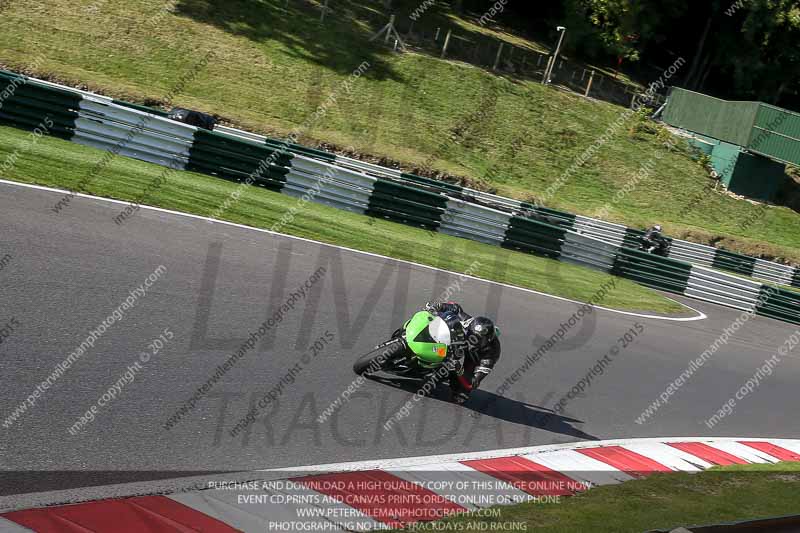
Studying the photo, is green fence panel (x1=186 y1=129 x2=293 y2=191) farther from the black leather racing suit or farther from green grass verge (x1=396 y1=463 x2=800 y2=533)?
green grass verge (x1=396 y1=463 x2=800 y2=533)

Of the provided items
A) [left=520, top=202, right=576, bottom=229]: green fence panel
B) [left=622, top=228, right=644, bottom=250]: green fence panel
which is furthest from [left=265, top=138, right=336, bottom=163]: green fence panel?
[left=622, top=228, right=644, bottom=250]: green fence panel

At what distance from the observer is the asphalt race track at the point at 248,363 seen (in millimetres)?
6590

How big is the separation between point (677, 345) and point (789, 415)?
2830 millimetres

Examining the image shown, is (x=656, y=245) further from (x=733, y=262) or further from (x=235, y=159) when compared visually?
(x=235, y=159)

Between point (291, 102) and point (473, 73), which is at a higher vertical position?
point (473, 73)

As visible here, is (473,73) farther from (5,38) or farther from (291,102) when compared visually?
(5,38)

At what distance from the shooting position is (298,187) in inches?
791

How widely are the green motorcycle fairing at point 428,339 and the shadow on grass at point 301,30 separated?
32.0 metres

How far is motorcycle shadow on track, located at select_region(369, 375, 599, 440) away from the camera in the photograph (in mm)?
9648

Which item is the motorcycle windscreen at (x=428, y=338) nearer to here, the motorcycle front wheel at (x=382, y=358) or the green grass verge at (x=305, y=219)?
the motorcycle front wheel at (x=382, y=358)

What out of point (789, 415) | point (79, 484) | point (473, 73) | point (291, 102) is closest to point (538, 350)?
point (789, 415)

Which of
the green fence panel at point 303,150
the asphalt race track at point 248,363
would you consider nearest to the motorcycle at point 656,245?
the green fence panel at point 303,150

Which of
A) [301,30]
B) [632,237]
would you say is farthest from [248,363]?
[301,30]

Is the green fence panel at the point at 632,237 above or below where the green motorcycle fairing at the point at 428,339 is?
below
